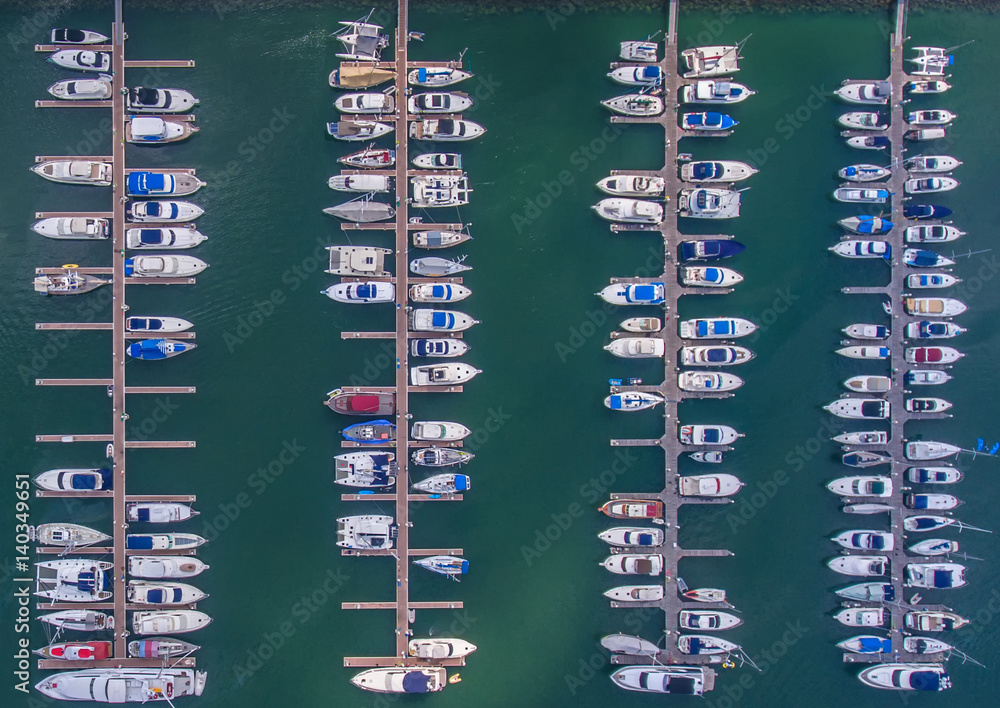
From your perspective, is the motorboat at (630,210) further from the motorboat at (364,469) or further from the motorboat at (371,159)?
the motorboat at (364,469)

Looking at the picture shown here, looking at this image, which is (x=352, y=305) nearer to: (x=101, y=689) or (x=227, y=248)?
(x=227, y=248)

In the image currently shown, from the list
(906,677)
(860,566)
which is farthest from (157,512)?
(906,677)

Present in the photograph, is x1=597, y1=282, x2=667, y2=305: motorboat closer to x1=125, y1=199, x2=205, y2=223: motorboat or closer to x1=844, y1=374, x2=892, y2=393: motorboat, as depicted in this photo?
x1=844, y1=374, x2=892, y2=393: motorboat

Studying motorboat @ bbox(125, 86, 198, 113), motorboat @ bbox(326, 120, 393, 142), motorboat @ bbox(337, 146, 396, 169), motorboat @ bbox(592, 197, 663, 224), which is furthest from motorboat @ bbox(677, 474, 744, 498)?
motorboat @ bbox(125, 86, 198, 113)

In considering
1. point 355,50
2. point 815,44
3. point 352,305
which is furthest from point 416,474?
point 815,44

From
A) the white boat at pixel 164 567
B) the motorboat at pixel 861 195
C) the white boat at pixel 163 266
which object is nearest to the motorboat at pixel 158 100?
the white boat at pixel 163 266

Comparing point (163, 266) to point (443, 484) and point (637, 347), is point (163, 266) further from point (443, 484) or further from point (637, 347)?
point (637, 347)
